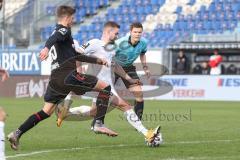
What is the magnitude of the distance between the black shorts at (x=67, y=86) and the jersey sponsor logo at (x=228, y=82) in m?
17.5

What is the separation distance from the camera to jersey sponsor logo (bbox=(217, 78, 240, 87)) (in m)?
27.5

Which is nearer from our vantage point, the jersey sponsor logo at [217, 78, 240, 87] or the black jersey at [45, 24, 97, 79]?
the black jersey at [45, 24, 97, 79]

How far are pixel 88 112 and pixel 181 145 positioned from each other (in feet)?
9.27

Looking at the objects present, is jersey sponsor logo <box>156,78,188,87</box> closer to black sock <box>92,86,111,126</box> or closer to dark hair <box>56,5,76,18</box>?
black sock <box>92,86,111,126</box>

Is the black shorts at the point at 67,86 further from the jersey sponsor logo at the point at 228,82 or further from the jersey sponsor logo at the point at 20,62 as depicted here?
the jersey sponsor logo at the point at 20,62

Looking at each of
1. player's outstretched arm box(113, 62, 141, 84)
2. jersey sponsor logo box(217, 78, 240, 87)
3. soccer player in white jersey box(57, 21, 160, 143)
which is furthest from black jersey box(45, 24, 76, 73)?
jersey sponsor logo box(217, 78, 240, 87)

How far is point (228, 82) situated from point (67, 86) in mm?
18051

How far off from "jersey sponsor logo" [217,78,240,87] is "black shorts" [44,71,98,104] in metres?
17.5

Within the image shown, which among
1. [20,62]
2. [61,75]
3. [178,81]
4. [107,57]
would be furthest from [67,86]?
[20,62]

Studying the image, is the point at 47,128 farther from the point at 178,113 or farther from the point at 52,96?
the point at 178,113

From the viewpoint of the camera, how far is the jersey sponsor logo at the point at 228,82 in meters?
27.5

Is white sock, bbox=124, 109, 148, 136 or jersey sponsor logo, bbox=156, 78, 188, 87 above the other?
white sock, bbox=124, 109, 148, 136

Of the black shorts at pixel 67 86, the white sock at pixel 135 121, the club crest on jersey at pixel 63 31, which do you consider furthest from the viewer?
the white sock at pixel 135 121

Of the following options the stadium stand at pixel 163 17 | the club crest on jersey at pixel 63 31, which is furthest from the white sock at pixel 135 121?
the stadium stand at pixel 163 17
